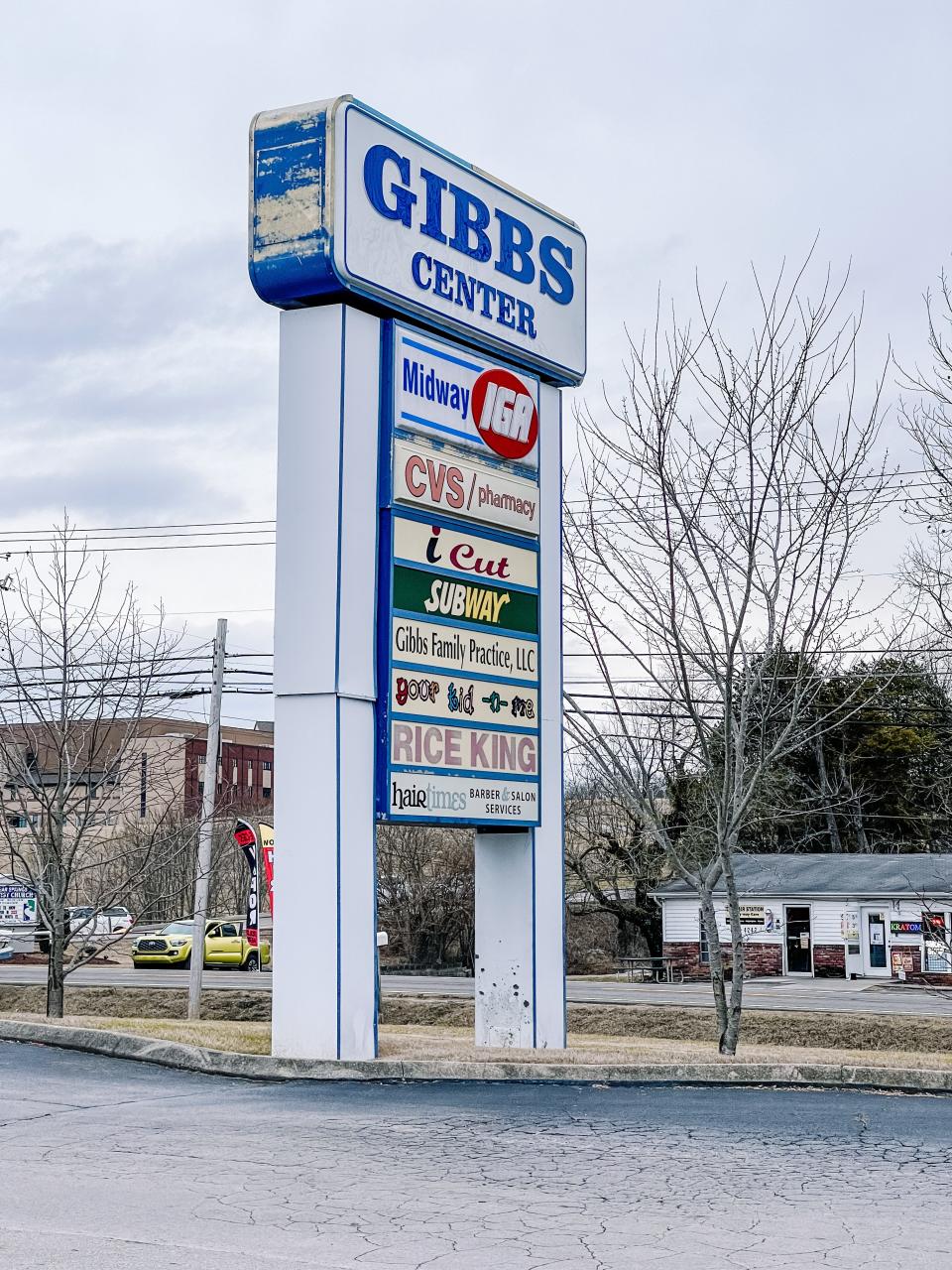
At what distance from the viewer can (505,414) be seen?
50.2ft

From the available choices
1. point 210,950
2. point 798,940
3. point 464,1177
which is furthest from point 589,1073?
point 798,940

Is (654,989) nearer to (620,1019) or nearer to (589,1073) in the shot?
(620,1019)

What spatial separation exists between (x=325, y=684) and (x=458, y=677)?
5.52ft

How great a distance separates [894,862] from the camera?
4597 centimetres

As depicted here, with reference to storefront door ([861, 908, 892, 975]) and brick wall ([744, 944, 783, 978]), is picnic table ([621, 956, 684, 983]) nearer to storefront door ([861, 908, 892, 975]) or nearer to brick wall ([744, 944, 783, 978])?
brick wall ([744, 944, 783, 978])

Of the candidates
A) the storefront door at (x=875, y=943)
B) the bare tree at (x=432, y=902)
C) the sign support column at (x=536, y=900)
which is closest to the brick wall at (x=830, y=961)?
the storefront door at (x=875, y=943)

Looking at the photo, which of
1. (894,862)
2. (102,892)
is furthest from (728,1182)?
(894,862)

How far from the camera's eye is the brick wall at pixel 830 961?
143ft

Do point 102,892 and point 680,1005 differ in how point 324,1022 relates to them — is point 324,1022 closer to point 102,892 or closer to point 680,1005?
point 102,892

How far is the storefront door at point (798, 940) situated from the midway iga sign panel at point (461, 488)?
31.5m

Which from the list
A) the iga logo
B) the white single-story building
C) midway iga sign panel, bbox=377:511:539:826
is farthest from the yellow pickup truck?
the iga logo

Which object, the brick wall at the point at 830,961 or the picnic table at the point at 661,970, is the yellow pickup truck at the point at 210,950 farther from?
the brick wall at the point at 830,961

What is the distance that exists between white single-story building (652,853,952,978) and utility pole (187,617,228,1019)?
17598 millimetres

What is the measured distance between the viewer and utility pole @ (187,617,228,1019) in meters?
27.9
